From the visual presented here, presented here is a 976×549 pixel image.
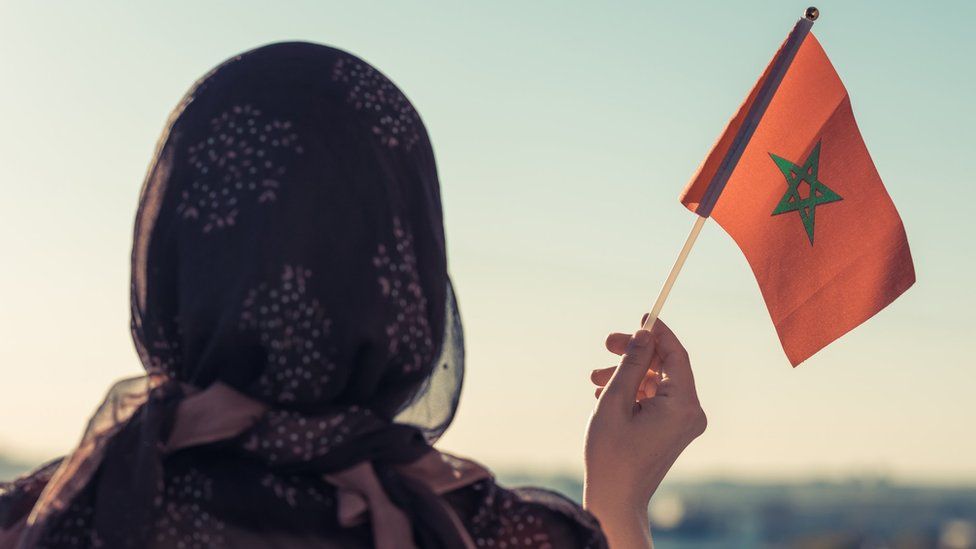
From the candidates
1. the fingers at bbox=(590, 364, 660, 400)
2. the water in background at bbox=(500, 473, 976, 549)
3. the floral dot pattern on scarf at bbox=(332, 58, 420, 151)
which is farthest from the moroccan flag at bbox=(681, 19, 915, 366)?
the water in background at bbox=(500, 473, 976, 549)

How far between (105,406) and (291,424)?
286 mm

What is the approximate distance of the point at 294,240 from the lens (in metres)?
1.90

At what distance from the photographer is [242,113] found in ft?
6.59

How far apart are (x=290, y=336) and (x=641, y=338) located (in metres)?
0.99

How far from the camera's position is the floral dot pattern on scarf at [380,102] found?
2047mm

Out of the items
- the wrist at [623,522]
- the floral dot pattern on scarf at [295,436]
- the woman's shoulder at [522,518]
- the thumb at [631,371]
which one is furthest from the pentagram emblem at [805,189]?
the floral dot pattern on scarf at [295,436]

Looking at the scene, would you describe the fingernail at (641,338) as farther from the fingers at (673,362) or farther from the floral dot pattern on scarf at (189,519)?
the floral dot pattern on scarf at (189,519)

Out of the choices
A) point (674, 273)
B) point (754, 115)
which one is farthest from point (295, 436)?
point (754, 115)

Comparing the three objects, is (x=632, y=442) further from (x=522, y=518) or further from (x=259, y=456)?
(x=259, y=456)

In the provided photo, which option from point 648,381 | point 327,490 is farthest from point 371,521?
point 648,381

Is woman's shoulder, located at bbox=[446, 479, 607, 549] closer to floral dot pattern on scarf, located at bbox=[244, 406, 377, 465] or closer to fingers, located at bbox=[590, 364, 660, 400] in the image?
floral dot pattern on scarf, located at bbox=[244, 406, 377, 465]

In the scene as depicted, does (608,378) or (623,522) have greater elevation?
(608,378)

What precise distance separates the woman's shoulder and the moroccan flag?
1807 millimetres

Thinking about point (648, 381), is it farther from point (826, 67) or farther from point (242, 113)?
point (826, 67)
